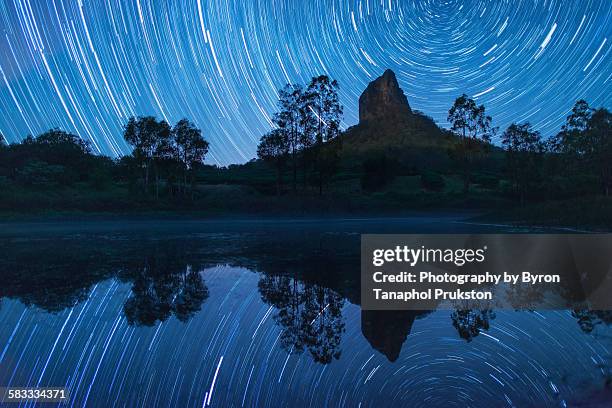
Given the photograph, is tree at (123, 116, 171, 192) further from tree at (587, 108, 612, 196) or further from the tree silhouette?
tree at (587, 108, 612, 196)

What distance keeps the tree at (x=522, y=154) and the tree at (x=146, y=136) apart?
47.2 metres

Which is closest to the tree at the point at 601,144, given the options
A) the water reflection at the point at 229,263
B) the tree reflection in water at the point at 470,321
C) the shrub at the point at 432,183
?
the water reflection at the point at 229,263

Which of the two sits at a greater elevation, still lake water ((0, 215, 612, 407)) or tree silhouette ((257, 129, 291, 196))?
tree silhouette ((257, 129, 291, 196))

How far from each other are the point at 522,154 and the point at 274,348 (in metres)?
60.4

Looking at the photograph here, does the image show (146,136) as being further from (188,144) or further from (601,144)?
(601,144)

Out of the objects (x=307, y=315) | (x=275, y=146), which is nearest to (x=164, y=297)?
(x=307, y=315)

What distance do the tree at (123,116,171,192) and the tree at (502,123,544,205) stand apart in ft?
155

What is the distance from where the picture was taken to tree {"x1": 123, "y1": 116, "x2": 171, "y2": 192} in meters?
61.2

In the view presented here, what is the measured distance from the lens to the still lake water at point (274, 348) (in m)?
5.38

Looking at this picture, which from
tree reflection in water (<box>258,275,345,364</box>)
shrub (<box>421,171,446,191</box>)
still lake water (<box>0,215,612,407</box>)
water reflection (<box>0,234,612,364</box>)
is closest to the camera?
still lake water (<box>0,215,612,407</box>)

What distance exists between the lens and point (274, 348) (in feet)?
22.9

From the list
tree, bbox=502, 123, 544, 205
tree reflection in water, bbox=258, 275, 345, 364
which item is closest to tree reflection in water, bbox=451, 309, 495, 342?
tree reflection in water, bbox=258, 275, 345, 364

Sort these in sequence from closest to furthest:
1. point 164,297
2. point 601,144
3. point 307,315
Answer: point 307,315
point 164,297
point 601,144

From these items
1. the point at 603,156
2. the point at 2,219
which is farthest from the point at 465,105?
the point at 2,219
